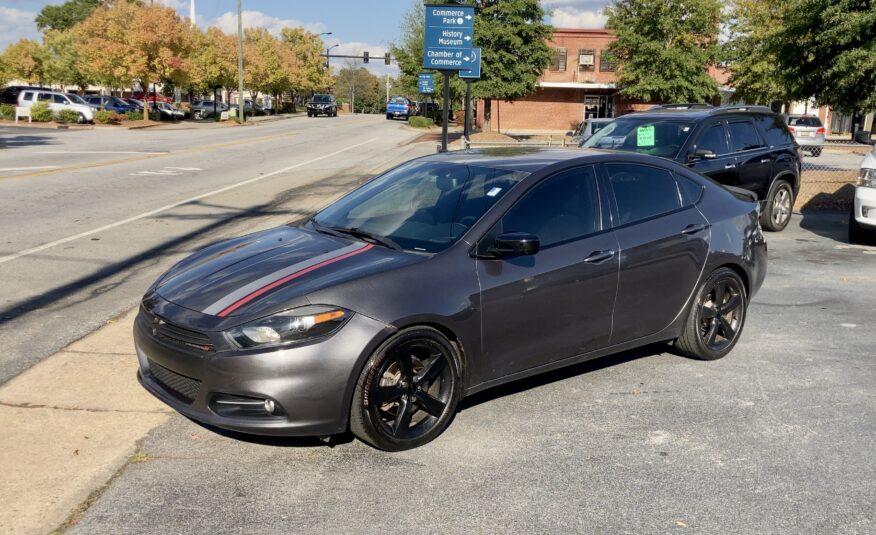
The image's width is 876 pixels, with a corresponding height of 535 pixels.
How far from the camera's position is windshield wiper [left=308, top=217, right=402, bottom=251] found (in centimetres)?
464

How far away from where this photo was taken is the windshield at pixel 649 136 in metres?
10.6

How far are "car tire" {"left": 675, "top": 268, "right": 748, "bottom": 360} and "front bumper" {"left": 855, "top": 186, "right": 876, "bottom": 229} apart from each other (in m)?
5.66

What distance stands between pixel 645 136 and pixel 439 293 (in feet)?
24.4

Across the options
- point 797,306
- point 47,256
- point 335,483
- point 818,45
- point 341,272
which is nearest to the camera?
point 335,483

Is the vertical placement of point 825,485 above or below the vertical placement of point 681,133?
below

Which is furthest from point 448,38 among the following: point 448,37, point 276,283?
point 276,283

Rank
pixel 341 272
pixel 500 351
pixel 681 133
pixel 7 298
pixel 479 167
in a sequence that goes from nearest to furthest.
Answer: pixel 341 272 → pixel 500 351 → pixel 479 167 → pixel 7 298 → pixel 681 133

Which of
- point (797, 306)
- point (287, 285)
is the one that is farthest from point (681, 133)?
point (287, 285)

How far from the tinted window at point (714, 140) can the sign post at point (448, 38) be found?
23.9 ft

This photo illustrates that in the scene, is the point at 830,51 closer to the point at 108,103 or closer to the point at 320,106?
the point at 108,103

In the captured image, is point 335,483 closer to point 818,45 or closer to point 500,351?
point 500,351

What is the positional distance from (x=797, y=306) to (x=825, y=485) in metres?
4.03

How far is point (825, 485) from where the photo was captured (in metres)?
3.97

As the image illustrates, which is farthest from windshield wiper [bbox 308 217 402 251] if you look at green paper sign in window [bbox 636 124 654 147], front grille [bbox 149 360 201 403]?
green paper sign in window [bbox 636 124 654 147]
